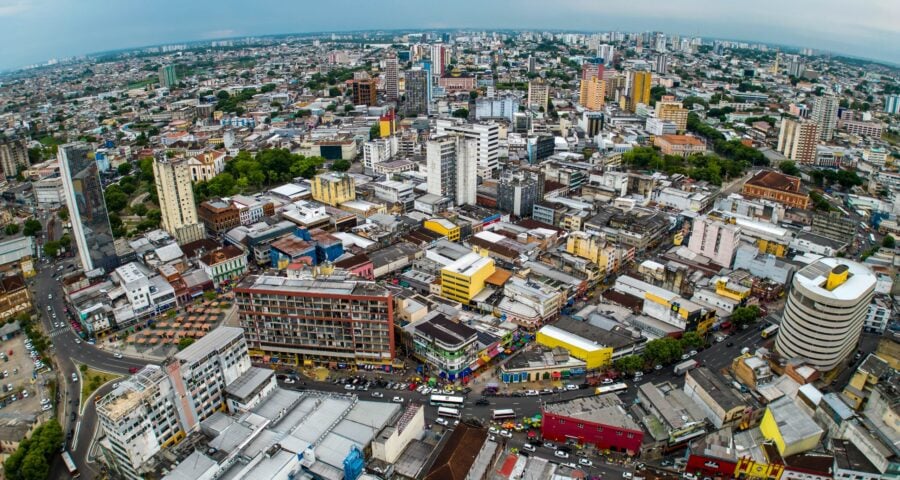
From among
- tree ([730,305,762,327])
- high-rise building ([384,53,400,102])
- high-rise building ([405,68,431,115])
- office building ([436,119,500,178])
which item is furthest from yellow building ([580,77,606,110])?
tree ([730,305,762,327])

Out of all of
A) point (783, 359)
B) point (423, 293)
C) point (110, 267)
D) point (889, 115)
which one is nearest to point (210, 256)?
point (110, 267)

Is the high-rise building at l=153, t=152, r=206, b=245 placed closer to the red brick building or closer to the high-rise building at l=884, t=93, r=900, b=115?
the red brick building

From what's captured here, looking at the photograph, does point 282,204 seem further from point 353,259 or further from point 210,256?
point 353,259

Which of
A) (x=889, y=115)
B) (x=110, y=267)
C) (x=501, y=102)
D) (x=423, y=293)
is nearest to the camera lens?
(x=423, y=293)

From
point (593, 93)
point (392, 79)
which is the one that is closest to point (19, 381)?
point (392, 79)

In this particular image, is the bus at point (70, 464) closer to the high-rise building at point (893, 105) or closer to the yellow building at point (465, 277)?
the yellow building at point (465, 277)
